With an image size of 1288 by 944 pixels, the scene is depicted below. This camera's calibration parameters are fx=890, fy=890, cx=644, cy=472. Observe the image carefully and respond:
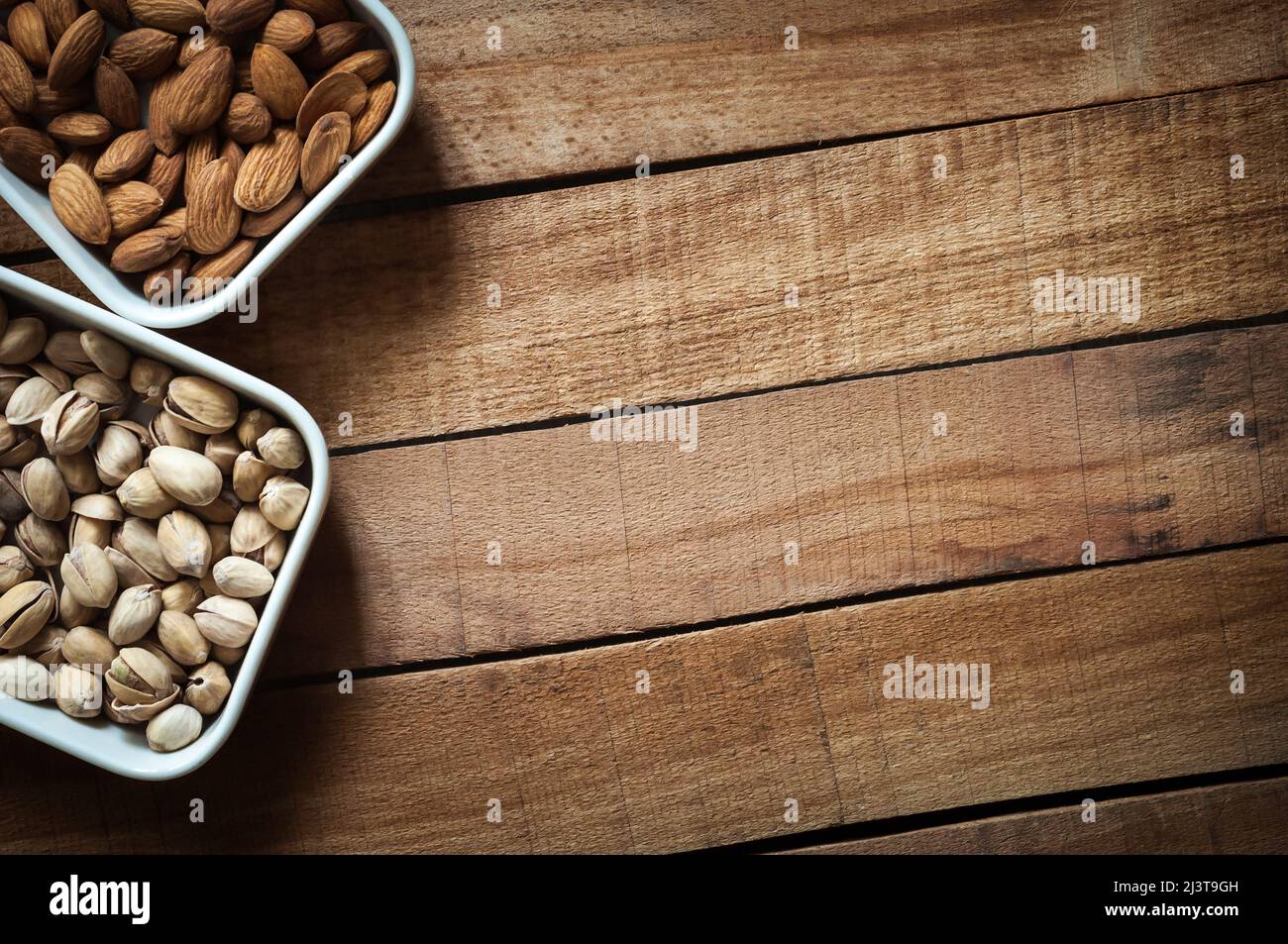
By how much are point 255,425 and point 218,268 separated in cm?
10

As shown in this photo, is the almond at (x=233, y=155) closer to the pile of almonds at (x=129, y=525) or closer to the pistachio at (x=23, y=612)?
the pile of almonds at (x=129, y=525)

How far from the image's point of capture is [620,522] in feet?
2.03

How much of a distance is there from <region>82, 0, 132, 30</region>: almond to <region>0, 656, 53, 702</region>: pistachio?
0.40 meters

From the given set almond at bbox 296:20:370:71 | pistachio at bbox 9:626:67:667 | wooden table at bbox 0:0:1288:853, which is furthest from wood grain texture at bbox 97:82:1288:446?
pistachio at bbox 9:626:67:667

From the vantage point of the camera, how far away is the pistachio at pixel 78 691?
1.74 ft

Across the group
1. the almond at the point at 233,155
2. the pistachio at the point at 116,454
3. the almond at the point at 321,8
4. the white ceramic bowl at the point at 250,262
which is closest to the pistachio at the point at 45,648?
the pistachio at the point at 116,454

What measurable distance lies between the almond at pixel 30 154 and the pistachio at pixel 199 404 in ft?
0.50

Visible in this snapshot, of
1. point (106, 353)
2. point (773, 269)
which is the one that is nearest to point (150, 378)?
point (106, 353)

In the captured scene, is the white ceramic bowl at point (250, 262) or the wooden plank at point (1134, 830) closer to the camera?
the white ceramic bowl at point (250, 262)

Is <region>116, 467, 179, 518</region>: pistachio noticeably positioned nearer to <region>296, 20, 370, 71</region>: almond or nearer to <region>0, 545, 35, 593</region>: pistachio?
<region>0, 545, 35, 593</region>: pistachio

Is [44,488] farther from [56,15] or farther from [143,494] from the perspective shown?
[56,15]

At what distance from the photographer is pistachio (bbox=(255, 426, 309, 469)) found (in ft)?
1.74

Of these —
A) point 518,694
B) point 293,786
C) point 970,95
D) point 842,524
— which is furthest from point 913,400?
point 293,786

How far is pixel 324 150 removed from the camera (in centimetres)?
54
